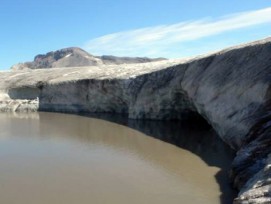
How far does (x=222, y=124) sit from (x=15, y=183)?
5968 mm

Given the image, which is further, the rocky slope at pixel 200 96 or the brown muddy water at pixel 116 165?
the brown muddy water at pixel 116 165

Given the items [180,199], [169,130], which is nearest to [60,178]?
[180,199]

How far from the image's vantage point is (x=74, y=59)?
7612cm

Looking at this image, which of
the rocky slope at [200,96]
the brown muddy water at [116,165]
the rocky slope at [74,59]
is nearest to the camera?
the rocky slope at [200,96]

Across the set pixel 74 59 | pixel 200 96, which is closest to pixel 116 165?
pixel 200 96

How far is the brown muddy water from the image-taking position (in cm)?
837

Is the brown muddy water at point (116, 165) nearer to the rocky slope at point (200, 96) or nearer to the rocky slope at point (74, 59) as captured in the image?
the rocky slope at point (200, 96)

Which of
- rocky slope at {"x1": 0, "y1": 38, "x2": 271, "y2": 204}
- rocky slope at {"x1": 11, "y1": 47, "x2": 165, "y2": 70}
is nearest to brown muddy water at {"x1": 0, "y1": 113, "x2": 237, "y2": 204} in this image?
rocky slope at {"x1": 0, "y1": 38, "x2": 271, "y2": 204}

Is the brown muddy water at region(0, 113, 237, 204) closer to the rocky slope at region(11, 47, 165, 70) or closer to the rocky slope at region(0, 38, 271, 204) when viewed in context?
the rocky slope at region(0, 38, 271, 204)

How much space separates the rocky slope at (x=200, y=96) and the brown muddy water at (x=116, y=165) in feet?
2.97

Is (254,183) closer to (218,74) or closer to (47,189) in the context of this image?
(47,189)

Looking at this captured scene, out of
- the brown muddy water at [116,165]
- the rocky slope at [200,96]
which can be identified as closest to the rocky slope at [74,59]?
the rocky slope at [200,96]

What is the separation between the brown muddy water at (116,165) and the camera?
837 cm

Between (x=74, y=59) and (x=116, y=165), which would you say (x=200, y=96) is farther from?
(x=74, y=59)
